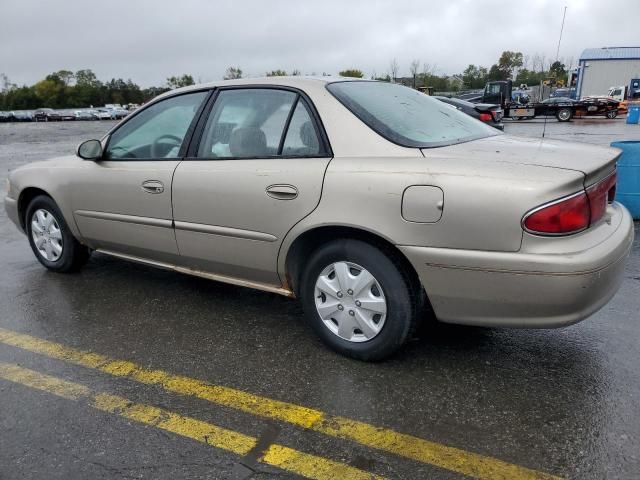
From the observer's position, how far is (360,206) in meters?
2.72

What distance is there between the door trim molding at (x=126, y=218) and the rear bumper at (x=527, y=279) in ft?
→ 5.94

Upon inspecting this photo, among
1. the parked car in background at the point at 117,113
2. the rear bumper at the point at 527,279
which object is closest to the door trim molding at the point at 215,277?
the rear bumper at the point at 527,279

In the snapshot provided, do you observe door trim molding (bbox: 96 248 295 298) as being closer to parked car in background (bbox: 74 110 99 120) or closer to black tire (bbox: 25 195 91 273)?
black tire (bbox: 25 195 91 273)

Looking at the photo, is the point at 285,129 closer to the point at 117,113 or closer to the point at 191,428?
the point at 191,428

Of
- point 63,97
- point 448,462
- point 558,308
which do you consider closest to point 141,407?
point 448,462

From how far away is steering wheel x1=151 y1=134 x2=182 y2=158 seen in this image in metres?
3.66

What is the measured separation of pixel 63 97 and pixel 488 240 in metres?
97.7

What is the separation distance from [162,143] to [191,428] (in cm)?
213

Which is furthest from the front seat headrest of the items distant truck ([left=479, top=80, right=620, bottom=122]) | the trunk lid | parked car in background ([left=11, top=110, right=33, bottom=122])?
parked car in background ([left=11, top=110, right=33, bottom=122])

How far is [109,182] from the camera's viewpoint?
12.8 feet

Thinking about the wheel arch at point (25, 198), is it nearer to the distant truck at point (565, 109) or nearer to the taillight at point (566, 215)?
the taillight at point (566, 215)

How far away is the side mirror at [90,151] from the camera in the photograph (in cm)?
400

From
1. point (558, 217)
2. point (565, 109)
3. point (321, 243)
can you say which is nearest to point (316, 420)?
point (321, 243)

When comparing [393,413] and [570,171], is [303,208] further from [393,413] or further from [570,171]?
[570,171]
